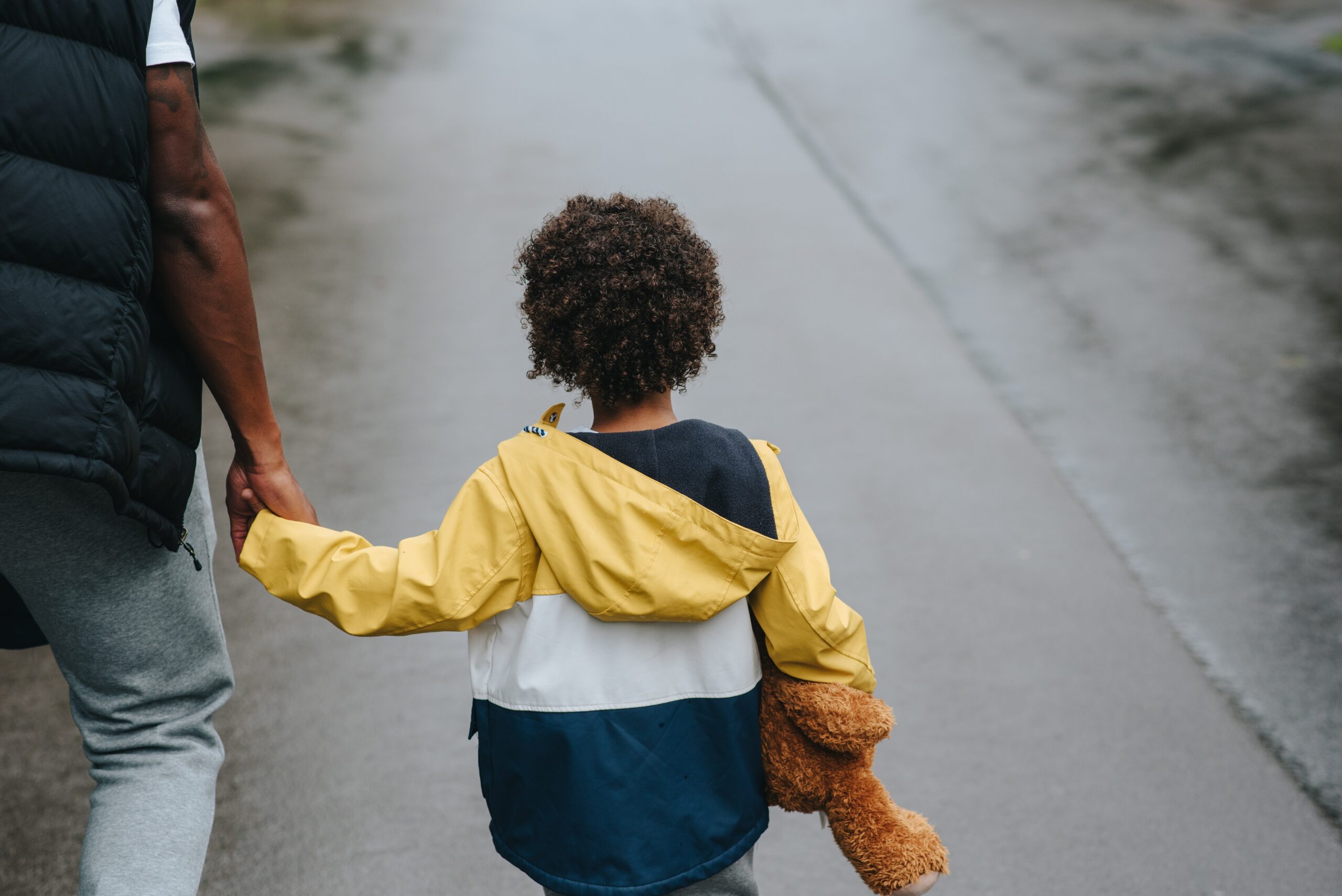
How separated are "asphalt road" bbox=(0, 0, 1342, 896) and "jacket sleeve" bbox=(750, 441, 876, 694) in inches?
42.6

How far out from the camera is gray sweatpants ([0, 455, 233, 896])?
187cm

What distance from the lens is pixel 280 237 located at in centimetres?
675

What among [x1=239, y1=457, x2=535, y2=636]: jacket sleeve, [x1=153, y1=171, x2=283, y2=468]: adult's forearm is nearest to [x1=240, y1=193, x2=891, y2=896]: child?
[x1=239, y1=457, x2=535, y2=636]: jacket sleeve

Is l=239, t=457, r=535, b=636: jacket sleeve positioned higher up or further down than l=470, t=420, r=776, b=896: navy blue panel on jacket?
higher up

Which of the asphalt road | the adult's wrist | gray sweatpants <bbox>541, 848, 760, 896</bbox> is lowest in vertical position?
the asphalt road

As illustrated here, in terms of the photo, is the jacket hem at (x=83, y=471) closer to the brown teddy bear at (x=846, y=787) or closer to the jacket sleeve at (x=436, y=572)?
the jacket sleeve at (x=436, y=572)

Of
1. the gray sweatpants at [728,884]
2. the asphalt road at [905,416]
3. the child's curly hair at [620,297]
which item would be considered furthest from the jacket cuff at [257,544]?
the asphalt road at [905,416]

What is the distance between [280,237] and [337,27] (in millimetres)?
6307

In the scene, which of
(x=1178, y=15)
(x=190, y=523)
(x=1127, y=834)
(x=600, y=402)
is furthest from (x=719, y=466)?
(x=1178, y=15)

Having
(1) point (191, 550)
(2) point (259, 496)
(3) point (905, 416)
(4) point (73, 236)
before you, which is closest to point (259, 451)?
(2) point (259, 496)

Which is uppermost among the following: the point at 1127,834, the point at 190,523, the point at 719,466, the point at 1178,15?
the point at 719,466

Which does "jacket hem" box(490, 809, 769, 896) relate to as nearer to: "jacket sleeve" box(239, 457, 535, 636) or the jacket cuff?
"jacket sleeve" box(239, 457, 535, 636)

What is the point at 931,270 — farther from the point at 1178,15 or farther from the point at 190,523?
the point at 1178,15

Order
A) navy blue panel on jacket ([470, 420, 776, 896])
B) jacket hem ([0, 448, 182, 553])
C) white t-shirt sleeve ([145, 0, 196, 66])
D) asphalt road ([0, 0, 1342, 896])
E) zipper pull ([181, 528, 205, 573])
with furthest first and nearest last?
asphalt road ([0, 0, 1342, 896]) < zipper pull ([181, 528, 205, 573]) < navy blue panel on jacket ([470, 420, 776, 896]) < white t-shirt sleeve ([145, 0, 196, 66]) < jacket hem ([0, 448, 182, 553])
